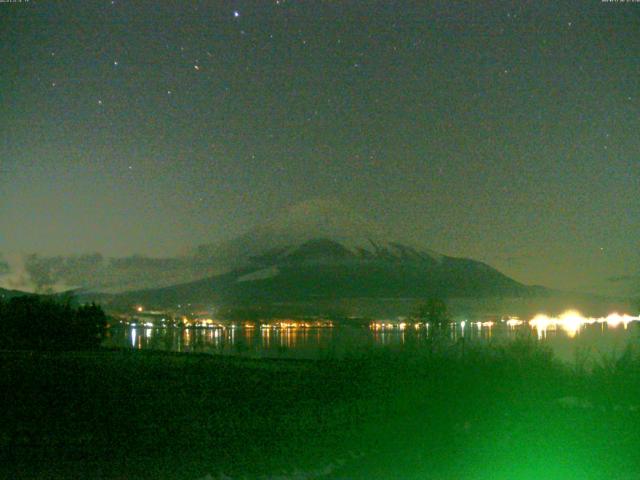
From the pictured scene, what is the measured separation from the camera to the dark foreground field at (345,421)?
12.3 metres

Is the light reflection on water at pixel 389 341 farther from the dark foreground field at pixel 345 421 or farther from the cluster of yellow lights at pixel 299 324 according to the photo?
the cluster of yellow lights at pixel 299 324

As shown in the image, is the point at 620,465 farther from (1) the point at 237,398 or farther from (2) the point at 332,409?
(1) the point at 237,398

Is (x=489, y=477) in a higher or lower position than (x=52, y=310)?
lower

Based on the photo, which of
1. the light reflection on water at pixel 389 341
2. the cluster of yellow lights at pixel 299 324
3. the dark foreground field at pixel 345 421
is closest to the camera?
the dark foreground field at pixel 345 421

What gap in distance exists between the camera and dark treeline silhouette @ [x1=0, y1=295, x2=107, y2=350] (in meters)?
39.0

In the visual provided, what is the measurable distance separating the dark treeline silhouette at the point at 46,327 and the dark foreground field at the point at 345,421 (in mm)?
17264

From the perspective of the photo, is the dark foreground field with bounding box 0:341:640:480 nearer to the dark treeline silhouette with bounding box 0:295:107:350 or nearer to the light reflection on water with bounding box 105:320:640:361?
the light reflection on water with bounding box 105:320:640:361

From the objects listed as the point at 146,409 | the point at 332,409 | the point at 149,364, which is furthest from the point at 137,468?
the point at 149,364

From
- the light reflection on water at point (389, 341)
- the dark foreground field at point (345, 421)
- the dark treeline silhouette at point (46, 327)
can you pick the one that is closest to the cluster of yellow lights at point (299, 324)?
the light reflection on water at point (389, 341)

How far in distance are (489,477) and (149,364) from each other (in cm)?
1619

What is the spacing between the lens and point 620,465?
13.2 metres

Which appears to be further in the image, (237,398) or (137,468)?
(237,398)

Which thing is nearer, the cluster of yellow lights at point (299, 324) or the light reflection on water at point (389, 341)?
the light reflection on water at point (389, 341)

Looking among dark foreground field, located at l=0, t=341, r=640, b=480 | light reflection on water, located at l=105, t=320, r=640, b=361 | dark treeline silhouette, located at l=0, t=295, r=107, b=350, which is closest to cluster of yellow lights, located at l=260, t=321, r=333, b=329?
light reflection on water, located at l=105, t=320, r=640, b=361
